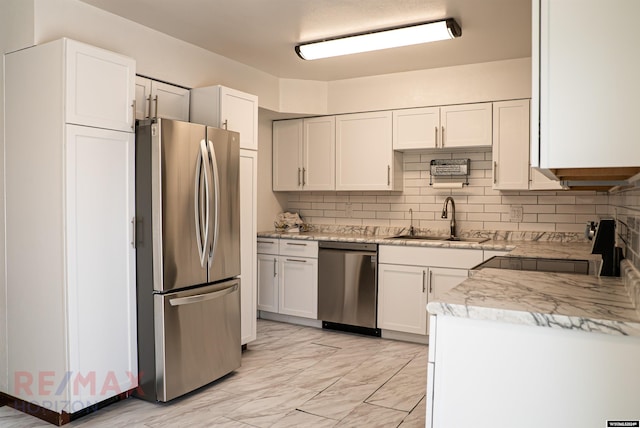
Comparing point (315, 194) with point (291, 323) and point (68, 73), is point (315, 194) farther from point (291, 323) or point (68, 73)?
point (68, 73)

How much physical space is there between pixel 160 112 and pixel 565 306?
3.04m

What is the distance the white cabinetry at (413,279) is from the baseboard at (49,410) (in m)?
2.24

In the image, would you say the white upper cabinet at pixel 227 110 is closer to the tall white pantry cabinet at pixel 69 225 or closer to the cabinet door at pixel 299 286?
the tall white pantry cabinet at pixel 69 225

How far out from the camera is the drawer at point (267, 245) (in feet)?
16.1

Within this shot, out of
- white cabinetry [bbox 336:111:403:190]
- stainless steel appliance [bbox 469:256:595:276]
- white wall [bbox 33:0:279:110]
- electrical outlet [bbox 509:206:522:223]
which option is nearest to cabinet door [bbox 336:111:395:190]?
white cabinetry [bbox 336:111:403:190]

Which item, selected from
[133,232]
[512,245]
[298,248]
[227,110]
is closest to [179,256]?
[133,232]

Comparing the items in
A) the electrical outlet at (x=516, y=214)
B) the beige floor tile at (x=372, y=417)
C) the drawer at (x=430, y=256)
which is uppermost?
the electrical outlet at (x=516, y=214)

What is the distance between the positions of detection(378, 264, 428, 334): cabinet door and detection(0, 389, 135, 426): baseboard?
2.22m

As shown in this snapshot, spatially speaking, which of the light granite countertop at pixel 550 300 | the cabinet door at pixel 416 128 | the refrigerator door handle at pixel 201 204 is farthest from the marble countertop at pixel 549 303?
the cabinet door at pixel 416 128

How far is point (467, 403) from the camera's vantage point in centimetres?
159

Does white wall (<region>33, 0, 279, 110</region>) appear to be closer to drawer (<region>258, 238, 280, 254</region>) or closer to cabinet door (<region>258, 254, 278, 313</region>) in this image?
drawer (<region>258, 238, 280, 254</region>)

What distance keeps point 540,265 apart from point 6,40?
3404 mm

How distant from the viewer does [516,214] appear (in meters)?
4.39

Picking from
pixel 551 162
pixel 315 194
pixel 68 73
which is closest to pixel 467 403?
pixel 551 162
